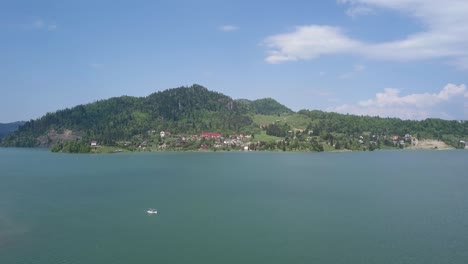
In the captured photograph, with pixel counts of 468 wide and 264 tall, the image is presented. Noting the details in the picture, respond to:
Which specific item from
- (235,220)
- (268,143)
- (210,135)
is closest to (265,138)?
(268,143)

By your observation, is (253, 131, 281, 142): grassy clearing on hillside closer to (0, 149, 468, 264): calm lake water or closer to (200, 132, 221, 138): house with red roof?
(200, 132, 221, 138): house with red roof

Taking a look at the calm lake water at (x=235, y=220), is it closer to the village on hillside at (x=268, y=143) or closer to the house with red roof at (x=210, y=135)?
the village on hillside at (x=268, y=143)

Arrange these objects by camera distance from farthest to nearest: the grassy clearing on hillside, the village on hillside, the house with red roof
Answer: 1. the house with red roof
2. the grassy clearing on hillside
3. the village on hillside

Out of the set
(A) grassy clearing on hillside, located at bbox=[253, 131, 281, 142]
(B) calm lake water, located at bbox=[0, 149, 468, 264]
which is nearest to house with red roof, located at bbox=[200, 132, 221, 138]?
(A) grassy clearing on hillside, located at bbox=[253, 131, 281, 142]

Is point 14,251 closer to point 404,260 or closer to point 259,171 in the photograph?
point 404,260

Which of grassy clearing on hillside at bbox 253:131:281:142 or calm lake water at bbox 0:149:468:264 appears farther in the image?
grassy clearing on hillside at bbox 253:131:281:142

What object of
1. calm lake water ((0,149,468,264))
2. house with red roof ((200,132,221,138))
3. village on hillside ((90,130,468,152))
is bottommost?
calm lake water ((0,149,468,264))

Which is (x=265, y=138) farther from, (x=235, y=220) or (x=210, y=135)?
(x=235, y=220)

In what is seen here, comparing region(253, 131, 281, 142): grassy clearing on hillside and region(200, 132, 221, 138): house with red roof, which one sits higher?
region(200, 132, 221, 138): house with red roof
